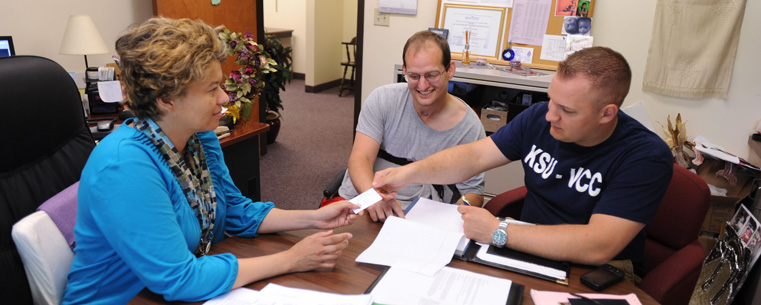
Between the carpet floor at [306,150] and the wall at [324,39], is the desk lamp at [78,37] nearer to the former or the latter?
the carpet floor at [306,150]

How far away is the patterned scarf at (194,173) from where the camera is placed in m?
1.22

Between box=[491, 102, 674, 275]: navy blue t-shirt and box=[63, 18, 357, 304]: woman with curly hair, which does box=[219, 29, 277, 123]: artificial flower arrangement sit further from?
box=[491, 102, 674, 275]: navy blue t-shirt

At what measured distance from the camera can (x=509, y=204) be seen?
Result: 203 cm

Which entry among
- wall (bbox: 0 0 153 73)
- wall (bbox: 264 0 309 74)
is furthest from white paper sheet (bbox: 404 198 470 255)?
wall (bbox: 264 0 309 74)

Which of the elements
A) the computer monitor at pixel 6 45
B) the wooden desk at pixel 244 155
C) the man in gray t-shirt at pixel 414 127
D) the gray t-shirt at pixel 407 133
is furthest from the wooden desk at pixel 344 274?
the computer monitor at pixel 6 45

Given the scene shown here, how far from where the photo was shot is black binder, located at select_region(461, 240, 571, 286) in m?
1.28

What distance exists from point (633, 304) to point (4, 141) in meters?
1.59

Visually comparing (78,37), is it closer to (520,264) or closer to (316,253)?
(316,253)

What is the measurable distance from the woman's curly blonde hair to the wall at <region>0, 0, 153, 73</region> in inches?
70.6

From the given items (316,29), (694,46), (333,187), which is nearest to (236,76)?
(333,187)

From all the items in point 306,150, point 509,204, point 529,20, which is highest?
point 529,20

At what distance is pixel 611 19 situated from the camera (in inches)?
129

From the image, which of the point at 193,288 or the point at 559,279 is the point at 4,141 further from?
the point at 559,279

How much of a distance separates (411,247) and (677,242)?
91 centimetres
